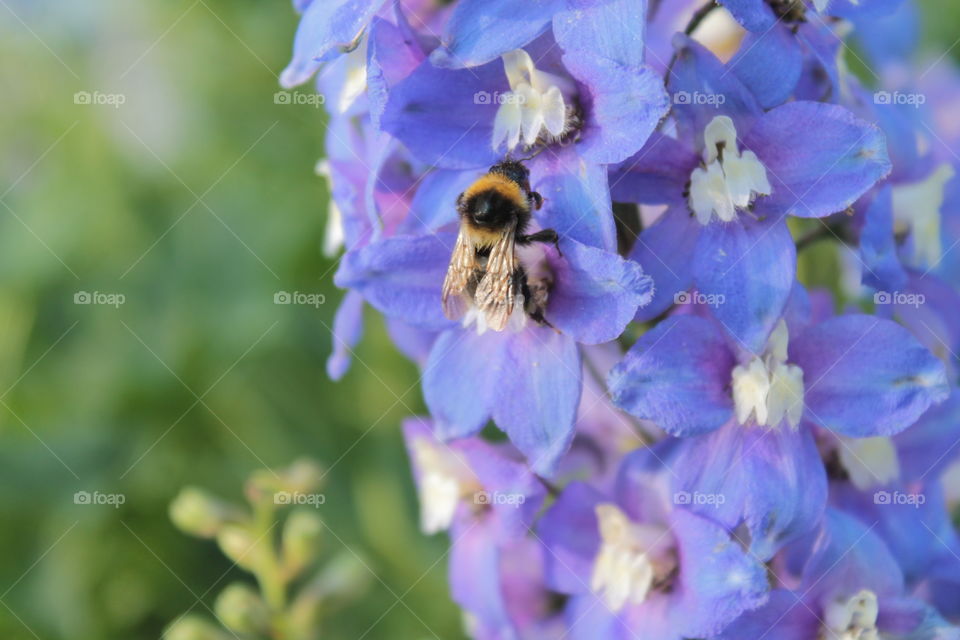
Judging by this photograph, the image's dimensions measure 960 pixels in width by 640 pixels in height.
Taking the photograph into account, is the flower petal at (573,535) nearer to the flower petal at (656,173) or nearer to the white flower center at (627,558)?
the white flower center at (627,558)

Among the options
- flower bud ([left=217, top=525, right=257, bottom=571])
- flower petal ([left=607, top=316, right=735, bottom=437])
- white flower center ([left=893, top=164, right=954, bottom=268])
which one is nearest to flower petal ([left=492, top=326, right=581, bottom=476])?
flower petal ([left=607, top=316, right=735, bottom=437])

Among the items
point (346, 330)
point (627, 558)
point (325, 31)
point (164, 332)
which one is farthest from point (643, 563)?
point (164, 332)

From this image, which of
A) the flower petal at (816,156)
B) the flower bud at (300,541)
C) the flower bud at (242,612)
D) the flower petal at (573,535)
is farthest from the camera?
the flower bud at (300,541)

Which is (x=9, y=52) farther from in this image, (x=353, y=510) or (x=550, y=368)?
(x=550, y=368)

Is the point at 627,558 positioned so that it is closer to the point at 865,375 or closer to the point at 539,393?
the point at 539,393

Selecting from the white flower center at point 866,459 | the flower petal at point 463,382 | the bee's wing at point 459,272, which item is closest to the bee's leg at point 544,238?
the bee's wing at point 459,272

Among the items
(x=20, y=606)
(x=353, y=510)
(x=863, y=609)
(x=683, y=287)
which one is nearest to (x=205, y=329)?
(x=353, y=510)
